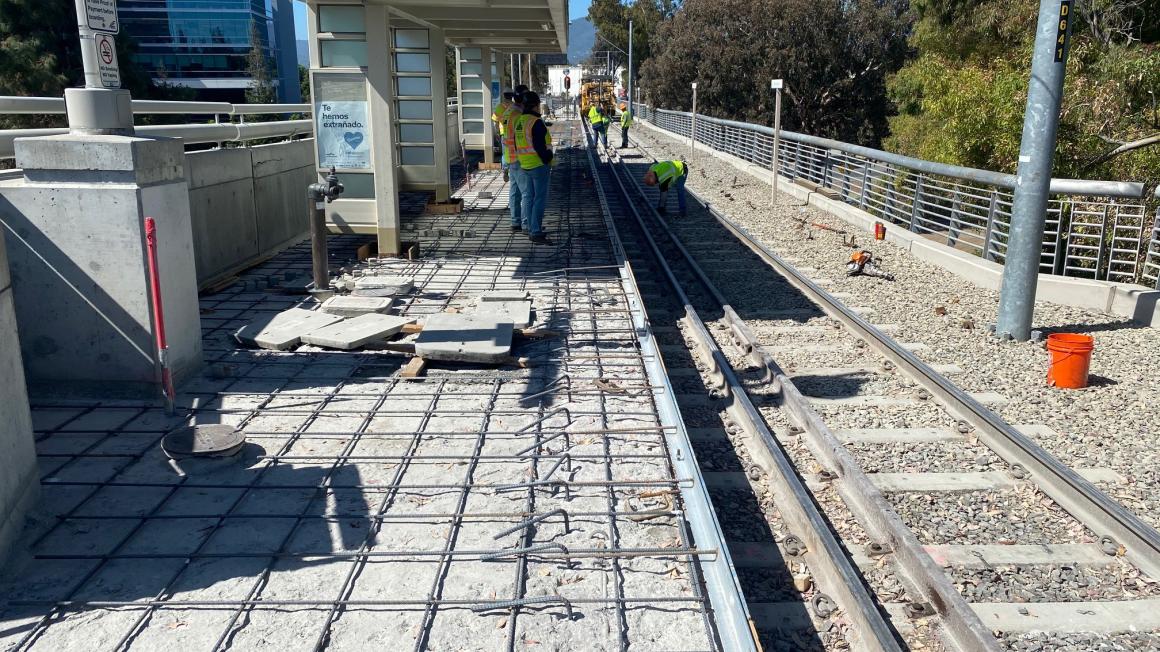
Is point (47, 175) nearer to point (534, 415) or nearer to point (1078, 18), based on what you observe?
point (534, 415)

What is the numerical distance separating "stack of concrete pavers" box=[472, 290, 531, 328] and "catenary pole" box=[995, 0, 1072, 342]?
4.74m

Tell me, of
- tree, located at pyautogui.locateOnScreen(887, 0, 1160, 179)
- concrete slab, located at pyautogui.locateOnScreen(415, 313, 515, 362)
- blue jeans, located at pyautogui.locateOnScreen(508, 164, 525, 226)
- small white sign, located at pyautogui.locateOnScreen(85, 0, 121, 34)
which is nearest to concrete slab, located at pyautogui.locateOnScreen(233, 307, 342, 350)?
concrete slab, located at pyautogui.locateOnScreen(415, 313, 515, 362)

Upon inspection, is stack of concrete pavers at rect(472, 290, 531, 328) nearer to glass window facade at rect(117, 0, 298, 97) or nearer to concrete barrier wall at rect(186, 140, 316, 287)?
concrete barrier wall at rect(186, 140, 316, 287)

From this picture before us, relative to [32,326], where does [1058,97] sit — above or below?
above

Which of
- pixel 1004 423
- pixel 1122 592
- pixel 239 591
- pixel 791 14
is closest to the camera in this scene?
pixel 239 591

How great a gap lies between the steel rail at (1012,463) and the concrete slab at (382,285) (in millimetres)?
3550

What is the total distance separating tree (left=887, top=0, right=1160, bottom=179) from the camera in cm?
1202

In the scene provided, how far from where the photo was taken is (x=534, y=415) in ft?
20.3

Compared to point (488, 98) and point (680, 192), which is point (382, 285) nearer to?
point (680, 192)

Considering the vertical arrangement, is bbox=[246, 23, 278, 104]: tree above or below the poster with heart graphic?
above

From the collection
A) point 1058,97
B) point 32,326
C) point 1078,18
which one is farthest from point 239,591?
point 1078,18

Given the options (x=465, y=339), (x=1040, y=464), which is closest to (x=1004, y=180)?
(x=1040, y=464)

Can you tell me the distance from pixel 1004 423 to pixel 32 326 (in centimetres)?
664

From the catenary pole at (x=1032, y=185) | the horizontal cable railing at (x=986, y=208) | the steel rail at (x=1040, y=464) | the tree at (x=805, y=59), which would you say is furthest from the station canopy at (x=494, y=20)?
the tree at (x=805, y=59)
